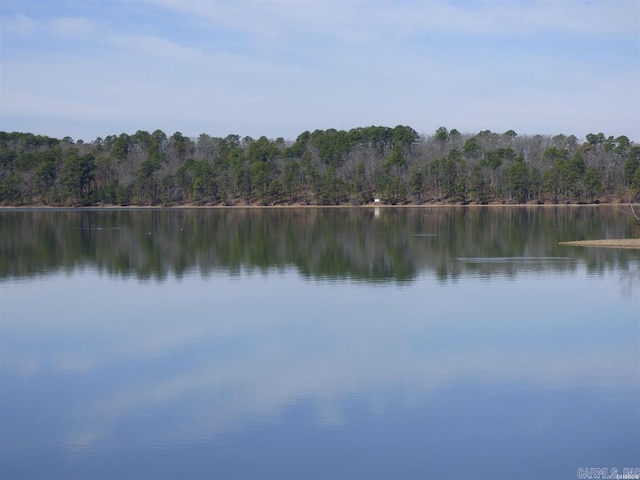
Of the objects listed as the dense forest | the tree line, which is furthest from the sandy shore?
the dense forest

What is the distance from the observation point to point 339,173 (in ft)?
334

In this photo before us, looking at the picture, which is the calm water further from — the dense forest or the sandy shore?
the dense forest

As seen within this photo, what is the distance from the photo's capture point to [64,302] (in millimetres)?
22297

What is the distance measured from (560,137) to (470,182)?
103 feet

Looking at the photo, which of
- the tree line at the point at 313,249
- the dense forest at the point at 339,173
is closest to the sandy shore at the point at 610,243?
the tree line at the point at 313,249

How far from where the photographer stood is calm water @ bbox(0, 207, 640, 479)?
1038cm

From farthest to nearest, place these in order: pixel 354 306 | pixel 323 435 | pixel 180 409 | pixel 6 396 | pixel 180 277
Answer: pixel 180 277, pixel 354 306, pixel 6 396, pixel 180 409, pixel 323 435

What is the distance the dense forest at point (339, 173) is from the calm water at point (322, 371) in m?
64.1

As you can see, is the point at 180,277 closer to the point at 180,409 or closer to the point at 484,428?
the point at 180,409

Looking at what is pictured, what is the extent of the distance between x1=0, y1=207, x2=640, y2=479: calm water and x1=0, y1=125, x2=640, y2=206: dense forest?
64.1 metres

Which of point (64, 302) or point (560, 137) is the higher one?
point (560, 137)

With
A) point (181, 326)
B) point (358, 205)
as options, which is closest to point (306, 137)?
point (358, 205)

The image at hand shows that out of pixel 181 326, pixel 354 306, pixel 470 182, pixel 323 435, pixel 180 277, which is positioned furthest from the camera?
pixel 470 182

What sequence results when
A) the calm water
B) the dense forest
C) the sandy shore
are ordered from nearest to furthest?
the calm water → the sandy shore → the dense forest
